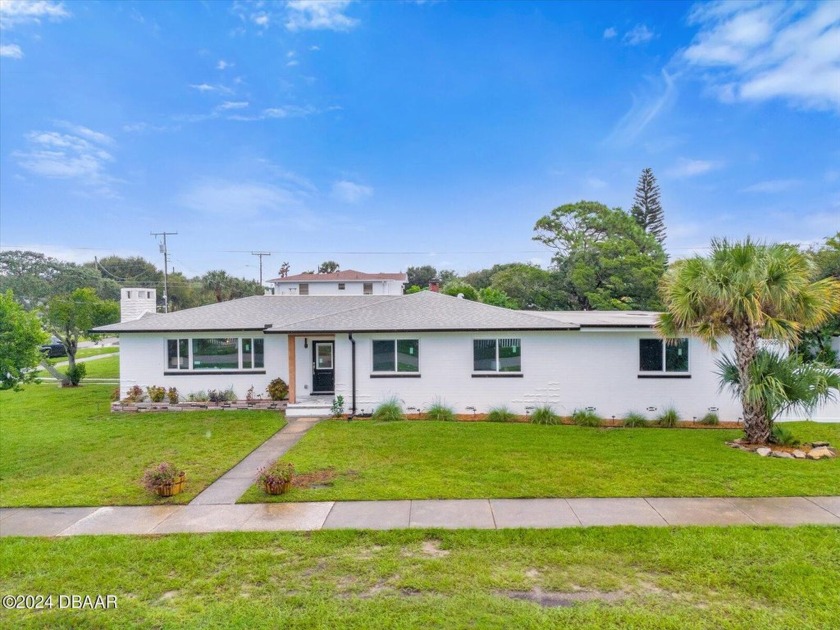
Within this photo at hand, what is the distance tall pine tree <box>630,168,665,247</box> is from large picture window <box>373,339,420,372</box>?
154 feet

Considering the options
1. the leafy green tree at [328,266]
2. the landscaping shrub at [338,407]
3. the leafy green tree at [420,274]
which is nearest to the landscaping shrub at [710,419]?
the landscaping shrub at [338,407]

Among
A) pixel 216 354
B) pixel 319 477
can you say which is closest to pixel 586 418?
pixel 319 477

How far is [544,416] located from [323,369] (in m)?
7.93

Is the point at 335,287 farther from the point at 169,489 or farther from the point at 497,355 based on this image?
the point at 169,489

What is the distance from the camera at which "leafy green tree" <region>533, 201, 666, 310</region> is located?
31.1 metres

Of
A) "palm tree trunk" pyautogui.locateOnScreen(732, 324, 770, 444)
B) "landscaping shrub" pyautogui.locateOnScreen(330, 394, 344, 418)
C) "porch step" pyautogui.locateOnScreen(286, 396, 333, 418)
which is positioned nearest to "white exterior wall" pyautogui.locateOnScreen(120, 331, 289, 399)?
"porch step" pyautogui.locateOnScreen(286, 396, 333, 418)

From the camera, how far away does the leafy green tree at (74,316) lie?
22297 millimetres

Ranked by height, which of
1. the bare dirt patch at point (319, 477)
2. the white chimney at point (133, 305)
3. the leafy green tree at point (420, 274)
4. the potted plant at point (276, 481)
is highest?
the leafy green tree at point (420, 274)

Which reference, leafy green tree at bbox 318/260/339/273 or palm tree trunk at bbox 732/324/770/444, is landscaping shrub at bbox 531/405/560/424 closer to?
palm tree trunk at bbox 732/324/770/444

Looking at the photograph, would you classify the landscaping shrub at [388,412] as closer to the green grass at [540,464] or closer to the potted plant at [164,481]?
the green grass at [540,464]

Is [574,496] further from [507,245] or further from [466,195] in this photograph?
[507,245]

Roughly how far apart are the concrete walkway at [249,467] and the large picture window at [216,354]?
346 cm

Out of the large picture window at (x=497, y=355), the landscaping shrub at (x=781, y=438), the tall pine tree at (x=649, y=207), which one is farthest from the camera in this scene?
the tall pine tree at (x=649, y=207)

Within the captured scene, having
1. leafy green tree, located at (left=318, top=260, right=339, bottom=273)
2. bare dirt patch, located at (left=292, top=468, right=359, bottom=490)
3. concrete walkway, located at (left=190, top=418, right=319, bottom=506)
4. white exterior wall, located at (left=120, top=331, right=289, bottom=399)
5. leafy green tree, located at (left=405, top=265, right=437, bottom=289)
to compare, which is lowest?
concrete walkway, located at (left=190, top=418, right=319, bottom=506)
